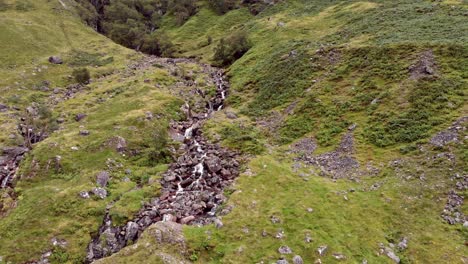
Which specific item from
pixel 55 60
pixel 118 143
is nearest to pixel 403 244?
pixel 118 143

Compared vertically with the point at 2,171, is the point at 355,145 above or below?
below

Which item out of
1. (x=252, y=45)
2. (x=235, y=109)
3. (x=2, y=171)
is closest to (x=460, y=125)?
(x=235, y=109)

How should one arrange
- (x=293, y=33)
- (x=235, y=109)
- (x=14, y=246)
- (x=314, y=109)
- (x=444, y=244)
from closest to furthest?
(x=444, y=244) → (x=14, y=246) → (x=314, y=109) → (x=235, y=109) → (x=293, y=33)

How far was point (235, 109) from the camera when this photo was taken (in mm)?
57062

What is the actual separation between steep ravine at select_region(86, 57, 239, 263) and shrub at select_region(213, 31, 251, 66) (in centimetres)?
4132

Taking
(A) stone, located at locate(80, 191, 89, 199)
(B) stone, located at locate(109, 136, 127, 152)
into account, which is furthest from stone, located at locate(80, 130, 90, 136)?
(A) stone, located at locate(80, 191, 89, 199)

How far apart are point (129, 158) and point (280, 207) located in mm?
22392

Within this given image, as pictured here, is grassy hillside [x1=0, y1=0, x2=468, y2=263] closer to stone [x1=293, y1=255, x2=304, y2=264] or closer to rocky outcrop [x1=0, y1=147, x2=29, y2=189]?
stone [x1=293, y1=255, x2=304, y2=264]

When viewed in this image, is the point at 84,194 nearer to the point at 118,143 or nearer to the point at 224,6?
the point at 118,143

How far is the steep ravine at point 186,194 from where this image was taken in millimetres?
28688

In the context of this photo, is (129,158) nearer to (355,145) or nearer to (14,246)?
(14,246)

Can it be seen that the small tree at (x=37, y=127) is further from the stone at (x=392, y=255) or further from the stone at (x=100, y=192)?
the stone at (x=392, y=255)

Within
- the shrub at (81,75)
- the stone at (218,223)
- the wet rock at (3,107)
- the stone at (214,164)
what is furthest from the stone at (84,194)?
the shrub at (81,75)

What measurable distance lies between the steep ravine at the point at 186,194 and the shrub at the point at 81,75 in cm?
3568
